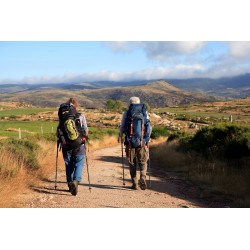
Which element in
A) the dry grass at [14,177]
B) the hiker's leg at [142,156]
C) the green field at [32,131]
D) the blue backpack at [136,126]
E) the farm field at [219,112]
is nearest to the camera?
the dry grass at [14,177]

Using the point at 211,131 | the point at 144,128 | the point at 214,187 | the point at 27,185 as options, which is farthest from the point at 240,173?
the point at 27,185

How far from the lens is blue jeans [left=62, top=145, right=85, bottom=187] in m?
7.22

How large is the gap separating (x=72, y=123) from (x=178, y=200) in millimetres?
3385

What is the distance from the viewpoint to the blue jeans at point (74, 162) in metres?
7.22

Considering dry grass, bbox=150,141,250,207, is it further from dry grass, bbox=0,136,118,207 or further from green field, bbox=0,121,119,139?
green field, bbox=0,121,119,139

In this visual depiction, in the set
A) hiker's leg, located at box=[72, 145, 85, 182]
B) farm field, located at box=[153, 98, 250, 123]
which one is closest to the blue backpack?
hiker's leg, located at box=[72, 145, 85, 182]

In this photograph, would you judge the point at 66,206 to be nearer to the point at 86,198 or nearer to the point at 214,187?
the point at 86,198

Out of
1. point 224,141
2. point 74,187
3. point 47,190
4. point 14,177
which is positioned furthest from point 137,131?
point 224,141

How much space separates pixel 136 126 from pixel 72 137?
177cm

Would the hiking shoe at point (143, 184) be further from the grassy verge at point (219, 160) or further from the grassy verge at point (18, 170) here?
the grassy verge at point (18, 170)

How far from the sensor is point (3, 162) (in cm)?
827

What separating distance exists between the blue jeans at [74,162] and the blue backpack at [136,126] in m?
1.36

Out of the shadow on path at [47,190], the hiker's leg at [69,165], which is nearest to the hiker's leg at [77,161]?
the hiker's leg at [69,165]

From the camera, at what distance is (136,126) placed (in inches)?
307
